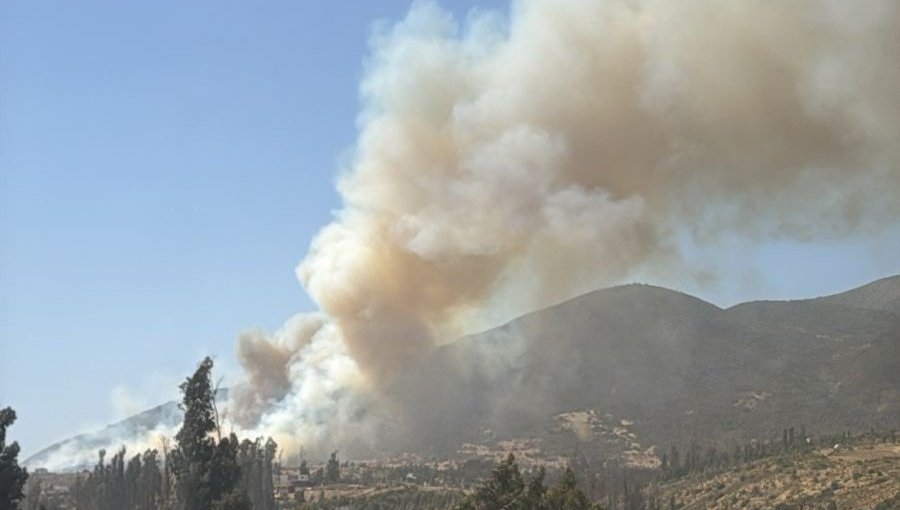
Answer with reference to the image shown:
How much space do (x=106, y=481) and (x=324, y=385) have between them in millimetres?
53783

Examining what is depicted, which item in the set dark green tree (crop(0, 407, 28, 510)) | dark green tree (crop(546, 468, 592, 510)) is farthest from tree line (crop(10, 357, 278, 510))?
dark green tree (crop(546, 468, 592, 510))

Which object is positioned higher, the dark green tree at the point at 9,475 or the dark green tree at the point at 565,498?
the dark green tree at the point at 9,475

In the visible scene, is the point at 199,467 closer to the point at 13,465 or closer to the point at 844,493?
the point at 13,465

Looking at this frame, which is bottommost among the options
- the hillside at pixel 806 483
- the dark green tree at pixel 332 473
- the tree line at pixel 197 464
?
the hillside at pixel 806 483

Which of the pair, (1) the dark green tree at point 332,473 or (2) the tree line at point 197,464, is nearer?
(2) the tree line at point 197,464

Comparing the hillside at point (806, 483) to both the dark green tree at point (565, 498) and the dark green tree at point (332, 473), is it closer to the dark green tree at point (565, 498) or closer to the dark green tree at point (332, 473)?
the dark green tree at point (332, 473)

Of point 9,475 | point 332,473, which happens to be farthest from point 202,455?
point 332,473

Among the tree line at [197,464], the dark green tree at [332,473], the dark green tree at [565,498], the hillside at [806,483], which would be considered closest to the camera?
the dark green tree at [565,498]

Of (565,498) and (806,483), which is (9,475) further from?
(806,483)

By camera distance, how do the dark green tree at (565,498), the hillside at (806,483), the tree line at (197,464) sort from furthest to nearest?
the hillside at (806,483)
the tree line at (197,464)
the dark green tree at (565,498)

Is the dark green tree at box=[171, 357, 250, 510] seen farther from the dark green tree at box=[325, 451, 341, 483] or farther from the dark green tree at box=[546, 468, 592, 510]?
the dark green tree at box=[325, 451, 341, 483]

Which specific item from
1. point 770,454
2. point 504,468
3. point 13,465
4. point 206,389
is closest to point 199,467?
point 206,389

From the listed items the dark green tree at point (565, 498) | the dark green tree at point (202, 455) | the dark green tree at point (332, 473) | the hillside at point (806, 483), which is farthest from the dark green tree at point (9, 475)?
the dark green tree at point (332, 473)

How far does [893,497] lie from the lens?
114 m
